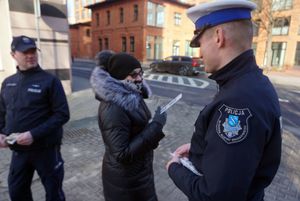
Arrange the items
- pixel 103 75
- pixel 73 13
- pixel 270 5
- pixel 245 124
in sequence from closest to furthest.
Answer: pixel 245 124, pixel 103 75, pixel 270 5, pixel 73 13

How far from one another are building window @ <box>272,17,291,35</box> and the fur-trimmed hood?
2840 centimetres

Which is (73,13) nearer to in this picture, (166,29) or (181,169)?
(166,29)

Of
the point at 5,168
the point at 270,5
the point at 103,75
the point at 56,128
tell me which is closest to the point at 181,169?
the point at 103,75

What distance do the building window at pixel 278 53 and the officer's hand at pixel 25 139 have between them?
29.6m

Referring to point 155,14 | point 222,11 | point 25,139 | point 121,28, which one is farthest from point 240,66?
point 121,28

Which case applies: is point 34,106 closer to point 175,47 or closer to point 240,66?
point 240,66

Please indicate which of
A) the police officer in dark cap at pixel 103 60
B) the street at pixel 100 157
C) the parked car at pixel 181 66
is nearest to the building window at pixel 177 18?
the parked car at pixel 181 66

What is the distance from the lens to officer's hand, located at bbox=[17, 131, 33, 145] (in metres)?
2.34

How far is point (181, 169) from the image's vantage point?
1.42 meters

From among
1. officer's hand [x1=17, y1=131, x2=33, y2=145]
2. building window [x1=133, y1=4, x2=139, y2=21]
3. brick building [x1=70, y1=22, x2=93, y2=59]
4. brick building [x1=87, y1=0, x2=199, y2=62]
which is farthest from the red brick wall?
officer's hand [x1=17, y1=131, x2=33, y2=145]

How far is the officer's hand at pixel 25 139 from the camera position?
92.0 inches

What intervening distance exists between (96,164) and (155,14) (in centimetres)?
2825

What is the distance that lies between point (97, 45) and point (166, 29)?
457 inches

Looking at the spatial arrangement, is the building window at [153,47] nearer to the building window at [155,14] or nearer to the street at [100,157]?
the building window at [155,14]
